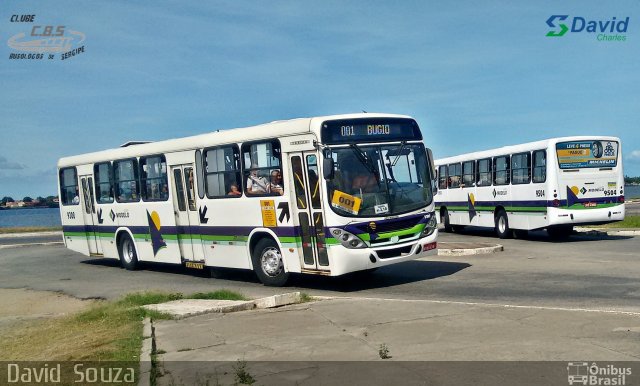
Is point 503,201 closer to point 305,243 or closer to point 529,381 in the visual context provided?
point 305,243

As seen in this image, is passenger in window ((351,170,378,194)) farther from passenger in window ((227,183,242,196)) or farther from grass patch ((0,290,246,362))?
passenger in window ((227,183,242,196))

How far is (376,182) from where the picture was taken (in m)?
13.2

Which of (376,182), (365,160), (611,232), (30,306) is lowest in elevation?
(611,232)

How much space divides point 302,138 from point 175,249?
6117mm

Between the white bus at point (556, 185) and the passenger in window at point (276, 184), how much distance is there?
36.6ft

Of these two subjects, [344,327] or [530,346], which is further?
[344,327]

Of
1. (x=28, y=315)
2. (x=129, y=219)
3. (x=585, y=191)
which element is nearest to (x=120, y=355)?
(x=28, y=315)

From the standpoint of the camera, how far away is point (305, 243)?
13602mm

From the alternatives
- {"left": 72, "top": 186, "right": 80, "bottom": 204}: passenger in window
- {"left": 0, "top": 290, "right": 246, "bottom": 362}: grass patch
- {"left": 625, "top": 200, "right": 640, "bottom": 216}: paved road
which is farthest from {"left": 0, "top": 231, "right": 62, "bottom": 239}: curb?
{"left": 0, "top": 290, "right": 246, "bottom": 362}: grass patch

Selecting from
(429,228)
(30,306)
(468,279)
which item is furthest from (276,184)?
(30,306)

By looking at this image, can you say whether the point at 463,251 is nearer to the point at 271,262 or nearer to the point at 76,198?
the point at 271,262

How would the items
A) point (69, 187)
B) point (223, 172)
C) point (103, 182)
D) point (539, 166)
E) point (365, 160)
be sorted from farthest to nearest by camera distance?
1. point (69, 187)
2. point (539, 166)
3. point (103, 182)
4. point (223, 172)
5. point (365, 160)

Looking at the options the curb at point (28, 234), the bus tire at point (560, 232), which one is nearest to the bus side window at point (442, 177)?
the bus tire at point (560, 232)

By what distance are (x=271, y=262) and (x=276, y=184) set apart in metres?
1.73
